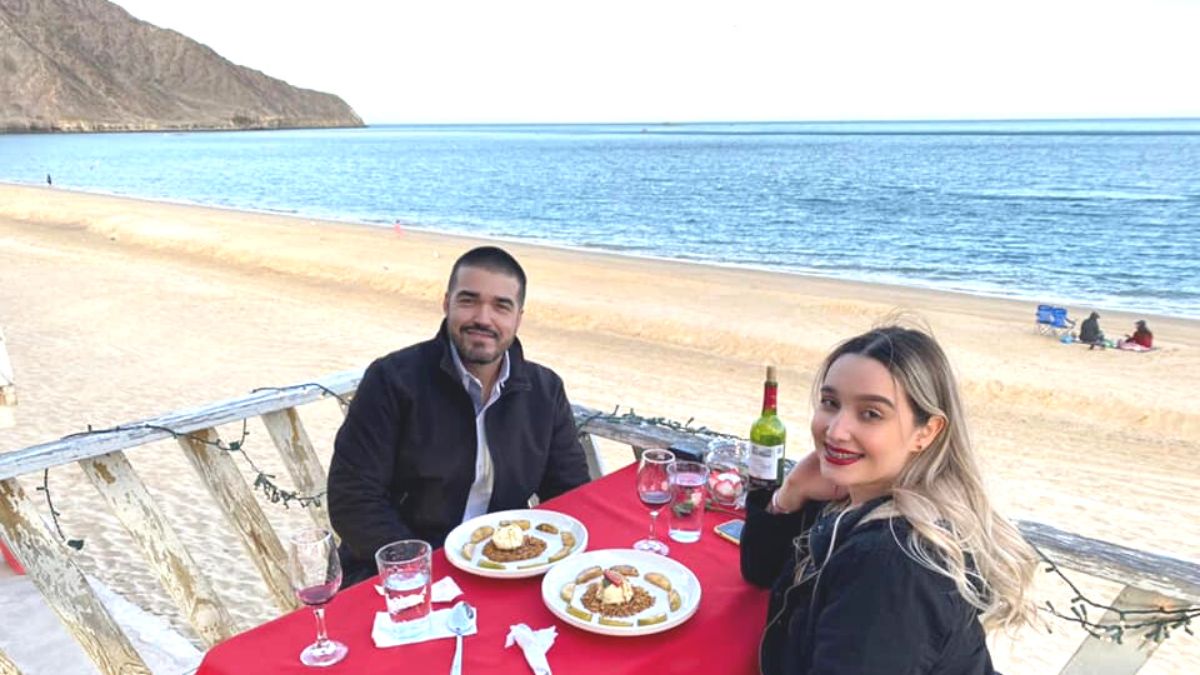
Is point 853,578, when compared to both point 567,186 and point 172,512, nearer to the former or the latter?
point 172,512

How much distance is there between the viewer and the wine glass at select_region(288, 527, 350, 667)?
1.84 metres

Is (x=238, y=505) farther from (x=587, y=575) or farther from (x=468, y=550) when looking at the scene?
(x=587, y=575)

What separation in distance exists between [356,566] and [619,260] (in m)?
19.0

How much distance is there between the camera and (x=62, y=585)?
253 cm

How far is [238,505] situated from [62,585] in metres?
0.71

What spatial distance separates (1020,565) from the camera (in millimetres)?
1780

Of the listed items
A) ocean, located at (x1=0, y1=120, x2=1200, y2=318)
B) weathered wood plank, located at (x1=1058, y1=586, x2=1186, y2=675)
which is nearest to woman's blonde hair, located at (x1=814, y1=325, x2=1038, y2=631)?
weathered wood plank, located at (x1=1058, y1=586, x2=1186, y2=675)

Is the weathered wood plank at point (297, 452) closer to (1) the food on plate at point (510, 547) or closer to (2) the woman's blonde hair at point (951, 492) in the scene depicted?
(1) the food on plate at point (510, 547)

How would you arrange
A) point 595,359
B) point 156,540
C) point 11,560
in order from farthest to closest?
point 595,359 → point 11,560 → point 156,540

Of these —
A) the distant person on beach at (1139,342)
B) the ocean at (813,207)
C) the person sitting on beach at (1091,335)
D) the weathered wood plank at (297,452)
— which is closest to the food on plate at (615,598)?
the weathered wood plank at (297,452)

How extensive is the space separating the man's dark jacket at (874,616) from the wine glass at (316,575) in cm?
105

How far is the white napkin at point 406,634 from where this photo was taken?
186cm

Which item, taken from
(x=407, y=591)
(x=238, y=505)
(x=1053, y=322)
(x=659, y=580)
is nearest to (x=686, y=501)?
(x=659, y=580)

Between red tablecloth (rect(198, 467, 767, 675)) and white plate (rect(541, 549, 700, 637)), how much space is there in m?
0.03
